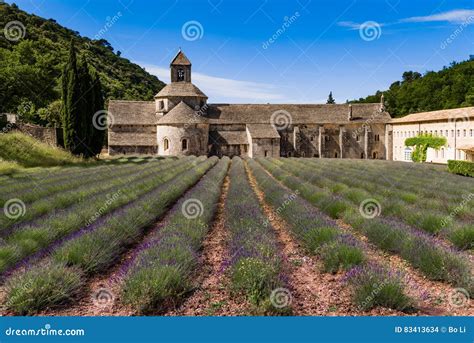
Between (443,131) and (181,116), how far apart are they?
25.7 meters

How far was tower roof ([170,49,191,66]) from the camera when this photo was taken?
50.2 m

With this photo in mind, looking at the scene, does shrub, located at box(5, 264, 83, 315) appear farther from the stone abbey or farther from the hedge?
the stone abbey

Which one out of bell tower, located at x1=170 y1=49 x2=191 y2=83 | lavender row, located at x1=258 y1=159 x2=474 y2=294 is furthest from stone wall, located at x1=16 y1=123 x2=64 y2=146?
lavender row, located at x1=258 y1=159 x2=474 y2=294

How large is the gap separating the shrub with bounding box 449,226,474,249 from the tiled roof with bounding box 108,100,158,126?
42.6 meters

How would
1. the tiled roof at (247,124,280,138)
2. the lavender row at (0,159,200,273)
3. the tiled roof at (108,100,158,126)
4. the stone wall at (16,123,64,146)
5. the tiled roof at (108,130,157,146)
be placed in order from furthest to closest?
the tiled roof at (108,100,158,126)
the tiled roof at (247,124,280,138)
the tiled roof at (108,130,157,146)
the stone wall at (16,123,64,146)
the lavender row at (0,159,200,273)

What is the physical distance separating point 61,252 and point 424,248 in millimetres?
5170

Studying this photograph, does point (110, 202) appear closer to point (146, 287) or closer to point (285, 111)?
point (146, 287)

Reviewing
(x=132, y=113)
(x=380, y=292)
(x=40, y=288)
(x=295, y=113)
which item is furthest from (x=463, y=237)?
(x=295, y=113)

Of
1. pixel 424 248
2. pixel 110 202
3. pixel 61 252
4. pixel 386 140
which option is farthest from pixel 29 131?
pixel 386 140

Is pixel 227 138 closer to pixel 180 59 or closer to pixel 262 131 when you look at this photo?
pixel 262 131

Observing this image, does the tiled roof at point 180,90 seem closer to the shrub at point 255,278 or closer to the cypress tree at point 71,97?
the cypress tree at point 71,97

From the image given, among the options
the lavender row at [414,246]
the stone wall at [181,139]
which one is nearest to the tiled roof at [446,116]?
the stone wall at [181,139]

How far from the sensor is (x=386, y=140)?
51719 millimetres

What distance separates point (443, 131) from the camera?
42.6 metres
